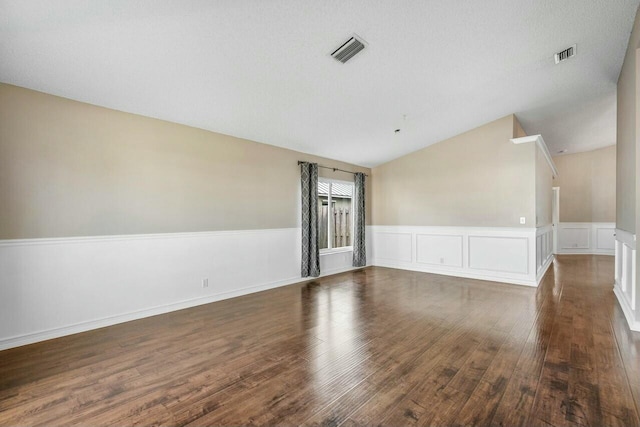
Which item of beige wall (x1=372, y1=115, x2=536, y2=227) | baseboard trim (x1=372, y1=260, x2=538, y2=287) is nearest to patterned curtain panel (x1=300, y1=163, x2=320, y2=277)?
baseboard trim (x1=372, y1=260, x2=538, y2=287)

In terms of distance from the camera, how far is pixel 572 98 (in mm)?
4516

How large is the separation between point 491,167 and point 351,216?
10.0 feet

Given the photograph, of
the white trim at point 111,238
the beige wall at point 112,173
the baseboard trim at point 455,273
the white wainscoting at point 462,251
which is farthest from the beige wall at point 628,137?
the white trim at point 111,238

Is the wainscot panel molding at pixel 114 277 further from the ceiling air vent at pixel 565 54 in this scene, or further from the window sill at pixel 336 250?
the ceiling air vent at pixel 565 54

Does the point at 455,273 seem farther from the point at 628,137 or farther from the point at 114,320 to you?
the point at 114,320

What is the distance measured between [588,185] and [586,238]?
1.64 metres

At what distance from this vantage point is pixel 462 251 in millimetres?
5609

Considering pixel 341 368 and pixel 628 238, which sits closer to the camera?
pixel 341 368

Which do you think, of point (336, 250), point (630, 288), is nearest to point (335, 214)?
point (336, 250)

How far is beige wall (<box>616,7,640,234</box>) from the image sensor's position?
9.47 feet

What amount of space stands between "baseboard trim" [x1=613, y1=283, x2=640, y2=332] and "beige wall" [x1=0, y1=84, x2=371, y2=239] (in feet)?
15.7

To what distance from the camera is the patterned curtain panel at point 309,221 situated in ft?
17.3

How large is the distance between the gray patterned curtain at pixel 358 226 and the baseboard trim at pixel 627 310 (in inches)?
164

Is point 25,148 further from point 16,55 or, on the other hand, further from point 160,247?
point 160,247
